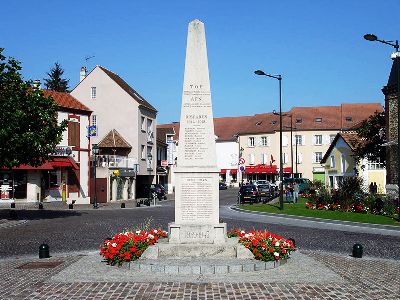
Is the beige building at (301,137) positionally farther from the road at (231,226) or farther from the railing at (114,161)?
the road at (231,226)

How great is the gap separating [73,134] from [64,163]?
2901mm

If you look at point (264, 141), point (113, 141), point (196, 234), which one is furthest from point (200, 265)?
point (264, 141)

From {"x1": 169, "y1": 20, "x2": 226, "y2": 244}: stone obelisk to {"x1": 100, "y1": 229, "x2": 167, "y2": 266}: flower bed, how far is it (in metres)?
0.72

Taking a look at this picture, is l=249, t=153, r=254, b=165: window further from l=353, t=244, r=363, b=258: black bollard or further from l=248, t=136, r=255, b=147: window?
l=353, t=244, r=363, b=258: black bollard

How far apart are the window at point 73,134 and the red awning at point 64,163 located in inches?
53.4

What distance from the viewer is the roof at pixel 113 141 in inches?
1957

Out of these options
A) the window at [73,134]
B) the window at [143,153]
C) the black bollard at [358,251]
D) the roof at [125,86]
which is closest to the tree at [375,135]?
the window at [143,153]

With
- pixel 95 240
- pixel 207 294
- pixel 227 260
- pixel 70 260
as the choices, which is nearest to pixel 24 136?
pixel 95 240

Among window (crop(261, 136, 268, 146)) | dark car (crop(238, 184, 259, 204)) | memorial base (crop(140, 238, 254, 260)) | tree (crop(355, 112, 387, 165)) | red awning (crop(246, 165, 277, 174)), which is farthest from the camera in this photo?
window (crop(261, 136, 268, 146))

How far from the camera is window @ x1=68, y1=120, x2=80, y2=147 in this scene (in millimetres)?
40531

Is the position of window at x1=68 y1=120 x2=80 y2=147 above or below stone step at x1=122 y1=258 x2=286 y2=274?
above

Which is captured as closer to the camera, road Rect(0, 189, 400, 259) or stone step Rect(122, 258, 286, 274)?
stone step Rect(122, 258, 286, 274)

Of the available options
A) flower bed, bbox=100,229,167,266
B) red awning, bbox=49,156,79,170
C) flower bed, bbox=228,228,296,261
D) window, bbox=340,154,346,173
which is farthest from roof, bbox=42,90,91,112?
flower bed, bbox=228,228,296,261

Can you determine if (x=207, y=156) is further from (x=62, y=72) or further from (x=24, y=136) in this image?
(x=62, y=72)
